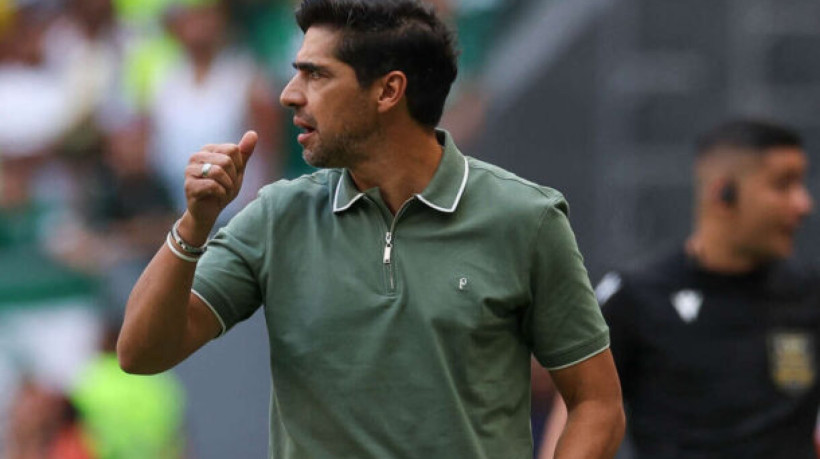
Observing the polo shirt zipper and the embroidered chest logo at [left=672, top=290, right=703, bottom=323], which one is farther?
the embroidered chest logo at [left=672, top=290, right=703, bottom=323]

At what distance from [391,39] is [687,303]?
2.24m

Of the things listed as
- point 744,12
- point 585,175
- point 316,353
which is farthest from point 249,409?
point 316,353

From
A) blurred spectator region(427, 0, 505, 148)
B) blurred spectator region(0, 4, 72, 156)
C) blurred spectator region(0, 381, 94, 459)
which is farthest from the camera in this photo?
blurred spectator region(0, 4, 72, 156)

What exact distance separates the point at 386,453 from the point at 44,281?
5776mm

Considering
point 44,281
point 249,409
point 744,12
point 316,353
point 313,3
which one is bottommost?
point 249,409

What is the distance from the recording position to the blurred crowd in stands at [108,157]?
8.59 m

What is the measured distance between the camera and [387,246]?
149 inches

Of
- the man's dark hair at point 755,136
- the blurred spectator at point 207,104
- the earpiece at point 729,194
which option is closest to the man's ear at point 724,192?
the earpiece at point 729,194

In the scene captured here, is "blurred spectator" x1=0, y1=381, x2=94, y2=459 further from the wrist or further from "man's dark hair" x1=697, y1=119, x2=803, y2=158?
the wrist

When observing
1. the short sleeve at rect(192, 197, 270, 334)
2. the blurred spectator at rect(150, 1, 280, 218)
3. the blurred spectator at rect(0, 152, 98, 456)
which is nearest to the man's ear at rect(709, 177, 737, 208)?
the short sleeve at rect(192, 197, 270, 334)

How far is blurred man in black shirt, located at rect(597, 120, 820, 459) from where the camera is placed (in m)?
5.55

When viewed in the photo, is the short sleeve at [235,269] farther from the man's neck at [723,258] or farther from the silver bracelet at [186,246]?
the man's neck at [723,258]

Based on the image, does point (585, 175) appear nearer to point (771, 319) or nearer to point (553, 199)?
point (771, 319)

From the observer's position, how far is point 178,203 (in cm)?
910
